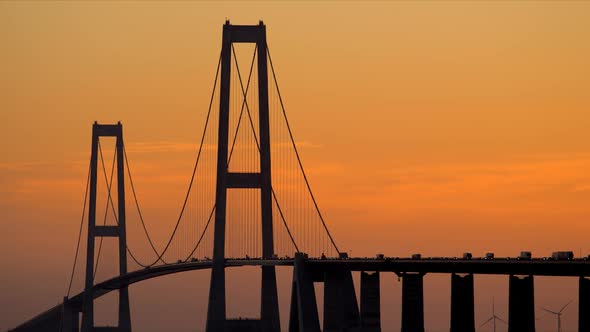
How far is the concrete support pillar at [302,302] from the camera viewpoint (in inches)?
4373

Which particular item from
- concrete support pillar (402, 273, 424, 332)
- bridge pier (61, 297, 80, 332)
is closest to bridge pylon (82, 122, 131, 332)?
bridge pier (61, 297, 80, 332)

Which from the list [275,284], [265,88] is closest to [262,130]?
[265,88]

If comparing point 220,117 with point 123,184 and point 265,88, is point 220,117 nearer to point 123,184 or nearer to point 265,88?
point 265,88

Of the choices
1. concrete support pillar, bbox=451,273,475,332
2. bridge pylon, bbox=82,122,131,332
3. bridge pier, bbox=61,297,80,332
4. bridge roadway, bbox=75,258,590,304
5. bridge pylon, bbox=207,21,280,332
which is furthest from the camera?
bridge pier, bbox=61,297,80,332

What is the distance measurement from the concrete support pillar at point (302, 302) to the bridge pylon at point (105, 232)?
38770mm

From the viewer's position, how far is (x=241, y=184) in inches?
4732

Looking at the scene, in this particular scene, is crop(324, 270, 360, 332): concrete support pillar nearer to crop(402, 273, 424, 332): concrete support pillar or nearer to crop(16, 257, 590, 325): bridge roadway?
crop(16, 257, 590, 325): bridge roadway

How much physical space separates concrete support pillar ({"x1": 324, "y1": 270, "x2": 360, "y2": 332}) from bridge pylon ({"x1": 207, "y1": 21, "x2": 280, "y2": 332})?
17.6ft

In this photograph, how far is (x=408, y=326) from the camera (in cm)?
10194

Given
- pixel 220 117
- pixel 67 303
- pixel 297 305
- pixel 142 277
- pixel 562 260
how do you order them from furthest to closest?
pixel 67 303, pixel 142 277, pixel 220 117, pixel 297 305, pixel 562 260

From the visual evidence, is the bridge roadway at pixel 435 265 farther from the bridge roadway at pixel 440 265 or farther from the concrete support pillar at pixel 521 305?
the concrete support pillar at pixel 521 305

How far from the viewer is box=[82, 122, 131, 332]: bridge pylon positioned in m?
152

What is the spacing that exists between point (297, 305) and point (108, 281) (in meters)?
39.2

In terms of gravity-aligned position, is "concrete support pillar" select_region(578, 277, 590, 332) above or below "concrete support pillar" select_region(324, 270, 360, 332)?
below
